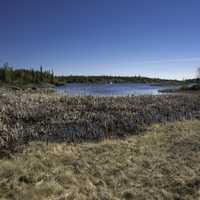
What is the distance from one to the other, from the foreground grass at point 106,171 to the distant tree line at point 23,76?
83.5m

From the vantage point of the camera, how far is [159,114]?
19.3 meters

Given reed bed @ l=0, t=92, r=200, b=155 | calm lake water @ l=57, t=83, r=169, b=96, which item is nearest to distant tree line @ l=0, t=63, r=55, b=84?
calm lake water @ l=57, t=83, r=169, b=96

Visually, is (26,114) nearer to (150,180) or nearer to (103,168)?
(103,168)

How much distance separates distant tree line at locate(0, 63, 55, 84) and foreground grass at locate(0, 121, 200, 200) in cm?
8350

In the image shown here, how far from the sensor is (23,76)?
10219 cm

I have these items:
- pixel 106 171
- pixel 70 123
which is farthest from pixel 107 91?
pixel 106 171

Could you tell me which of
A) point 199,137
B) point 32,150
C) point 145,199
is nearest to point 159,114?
point 199,137

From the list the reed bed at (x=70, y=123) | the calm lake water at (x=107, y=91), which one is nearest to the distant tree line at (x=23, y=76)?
the calm lake water at (x=107, y=91)

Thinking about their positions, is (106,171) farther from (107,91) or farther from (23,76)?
(23,76)

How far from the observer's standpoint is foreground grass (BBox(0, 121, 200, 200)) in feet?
22.4

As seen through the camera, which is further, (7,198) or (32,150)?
(32,150)

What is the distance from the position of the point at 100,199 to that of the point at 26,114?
10.3 metres

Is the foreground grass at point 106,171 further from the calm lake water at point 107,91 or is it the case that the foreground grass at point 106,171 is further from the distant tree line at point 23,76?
the distant tree line at point 23,76

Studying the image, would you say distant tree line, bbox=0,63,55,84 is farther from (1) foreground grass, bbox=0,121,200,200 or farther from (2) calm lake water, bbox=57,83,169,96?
(1) foreground grass, bbox=0,121,200,200
